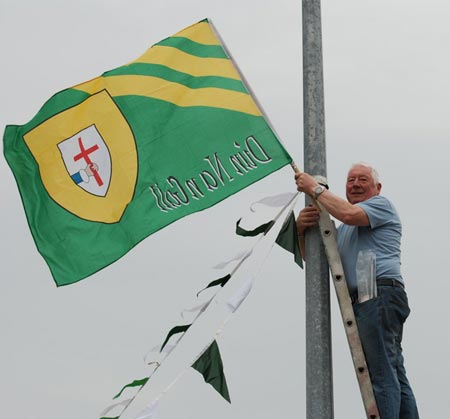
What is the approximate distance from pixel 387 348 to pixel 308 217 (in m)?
1.09

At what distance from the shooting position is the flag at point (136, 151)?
27.9 ft

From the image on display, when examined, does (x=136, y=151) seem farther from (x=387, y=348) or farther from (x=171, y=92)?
(x=387, y=348)

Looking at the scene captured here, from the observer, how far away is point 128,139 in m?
8.86

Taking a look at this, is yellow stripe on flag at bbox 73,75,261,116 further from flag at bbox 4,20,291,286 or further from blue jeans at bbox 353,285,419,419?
blue jeans at bbox 353,285,419,419

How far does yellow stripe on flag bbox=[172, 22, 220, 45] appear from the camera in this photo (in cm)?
912

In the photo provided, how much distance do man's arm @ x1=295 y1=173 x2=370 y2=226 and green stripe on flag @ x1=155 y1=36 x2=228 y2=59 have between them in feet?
6.02

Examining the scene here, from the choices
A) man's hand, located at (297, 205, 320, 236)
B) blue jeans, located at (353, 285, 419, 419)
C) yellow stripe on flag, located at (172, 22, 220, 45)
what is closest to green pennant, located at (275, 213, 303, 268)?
man's hand, located at (297, 205, 320, 236)

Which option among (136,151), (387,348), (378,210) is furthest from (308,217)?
(136,151)

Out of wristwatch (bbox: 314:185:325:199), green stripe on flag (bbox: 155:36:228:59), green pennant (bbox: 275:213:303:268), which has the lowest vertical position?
green pennant (bbox: 275:213:303:268)

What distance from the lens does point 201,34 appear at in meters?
9.16

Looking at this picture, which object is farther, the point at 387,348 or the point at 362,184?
the point at 362,184

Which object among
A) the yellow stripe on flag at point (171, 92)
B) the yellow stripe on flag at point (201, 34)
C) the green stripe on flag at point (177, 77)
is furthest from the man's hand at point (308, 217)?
the yellow stripe on flag at point (201, 34)

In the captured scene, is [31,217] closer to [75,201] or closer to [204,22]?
[75,201]

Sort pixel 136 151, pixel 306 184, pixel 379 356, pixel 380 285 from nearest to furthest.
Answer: pixel 379 356 < pixel 380 285 < pixel 306 184 < pixel 136 151
